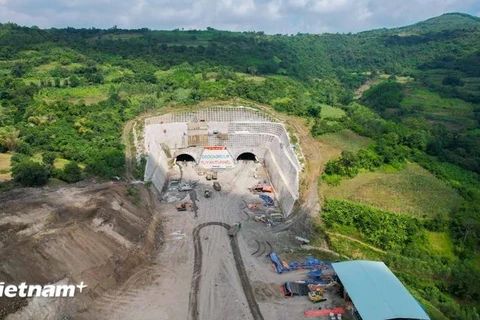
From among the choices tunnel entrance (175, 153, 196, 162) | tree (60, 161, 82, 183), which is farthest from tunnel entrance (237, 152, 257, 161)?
tree (60, 161, 82, 183)

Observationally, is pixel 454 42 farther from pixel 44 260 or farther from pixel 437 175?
pixel 44 260

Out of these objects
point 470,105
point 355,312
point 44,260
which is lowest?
point 355,312

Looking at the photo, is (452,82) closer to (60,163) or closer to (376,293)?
(376,293)

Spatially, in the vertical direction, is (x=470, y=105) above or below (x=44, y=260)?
above

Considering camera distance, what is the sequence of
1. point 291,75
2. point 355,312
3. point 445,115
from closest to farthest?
point 355,312, point 445,115, point 291,75

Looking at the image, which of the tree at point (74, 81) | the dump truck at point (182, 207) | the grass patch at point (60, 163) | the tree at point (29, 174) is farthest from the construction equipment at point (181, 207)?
the tree at point (74, 81)

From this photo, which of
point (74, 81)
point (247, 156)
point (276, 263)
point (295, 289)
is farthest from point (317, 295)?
point (74, 81)

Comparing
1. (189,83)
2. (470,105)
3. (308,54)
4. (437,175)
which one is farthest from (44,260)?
(308,54)
